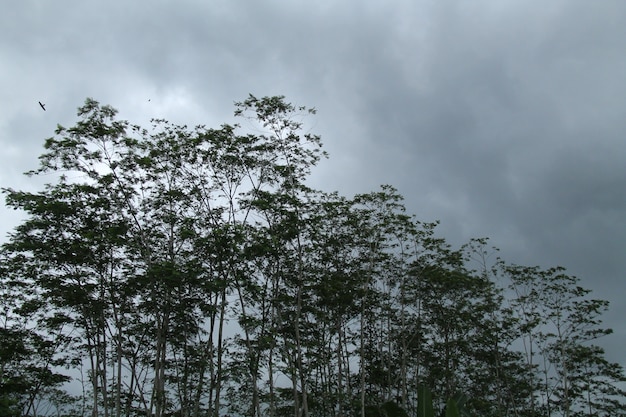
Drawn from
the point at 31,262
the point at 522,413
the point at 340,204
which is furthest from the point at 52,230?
the point at 522,413

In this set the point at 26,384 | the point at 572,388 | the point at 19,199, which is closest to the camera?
the point at 19,199

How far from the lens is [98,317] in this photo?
1481cm

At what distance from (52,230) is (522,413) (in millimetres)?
26451

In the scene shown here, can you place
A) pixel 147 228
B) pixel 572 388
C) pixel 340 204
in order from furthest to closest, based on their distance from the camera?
pixel 572 388 → pixel 340 204 → pixel 147 228

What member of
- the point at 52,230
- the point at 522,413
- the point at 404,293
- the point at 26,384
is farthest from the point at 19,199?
the point at 522,413

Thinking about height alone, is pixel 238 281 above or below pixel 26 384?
above

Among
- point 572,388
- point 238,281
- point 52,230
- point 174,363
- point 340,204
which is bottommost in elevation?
point 572,388

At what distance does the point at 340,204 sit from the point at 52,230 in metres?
9.88

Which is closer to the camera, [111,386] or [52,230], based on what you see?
[52,230]

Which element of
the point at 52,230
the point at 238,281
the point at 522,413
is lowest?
the point at 522,413

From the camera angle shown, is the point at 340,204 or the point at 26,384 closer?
the point at 26,384

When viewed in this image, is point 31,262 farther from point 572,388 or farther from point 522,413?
point 522,413

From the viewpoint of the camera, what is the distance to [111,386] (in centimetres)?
1698

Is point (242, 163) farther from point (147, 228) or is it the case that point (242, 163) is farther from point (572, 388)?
point (572, 388)
